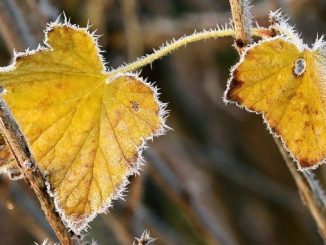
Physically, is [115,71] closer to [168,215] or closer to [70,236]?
[70,236]

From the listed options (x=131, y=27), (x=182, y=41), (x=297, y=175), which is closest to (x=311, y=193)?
(x=297, y=175)

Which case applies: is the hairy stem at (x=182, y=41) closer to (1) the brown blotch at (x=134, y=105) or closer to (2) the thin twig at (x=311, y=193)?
(1) the brown blotch at (x=134, y=105)

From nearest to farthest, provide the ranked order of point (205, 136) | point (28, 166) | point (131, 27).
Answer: point (28, 166), point (131, 27), point (205, 136)

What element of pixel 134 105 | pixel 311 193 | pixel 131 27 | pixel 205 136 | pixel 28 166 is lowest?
pixel 28 166

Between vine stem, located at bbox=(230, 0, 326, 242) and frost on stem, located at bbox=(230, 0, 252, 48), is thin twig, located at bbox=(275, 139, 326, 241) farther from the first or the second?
frost on stem, located at bbox=(230, 0, 252, 48)

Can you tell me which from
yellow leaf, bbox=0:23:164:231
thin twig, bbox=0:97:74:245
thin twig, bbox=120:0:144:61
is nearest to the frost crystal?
yellow leaf, bbox=0:23:164:231

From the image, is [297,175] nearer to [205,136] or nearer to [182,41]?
[182,41]

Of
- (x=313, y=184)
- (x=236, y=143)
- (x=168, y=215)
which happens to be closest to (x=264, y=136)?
(x=236, y=143)
